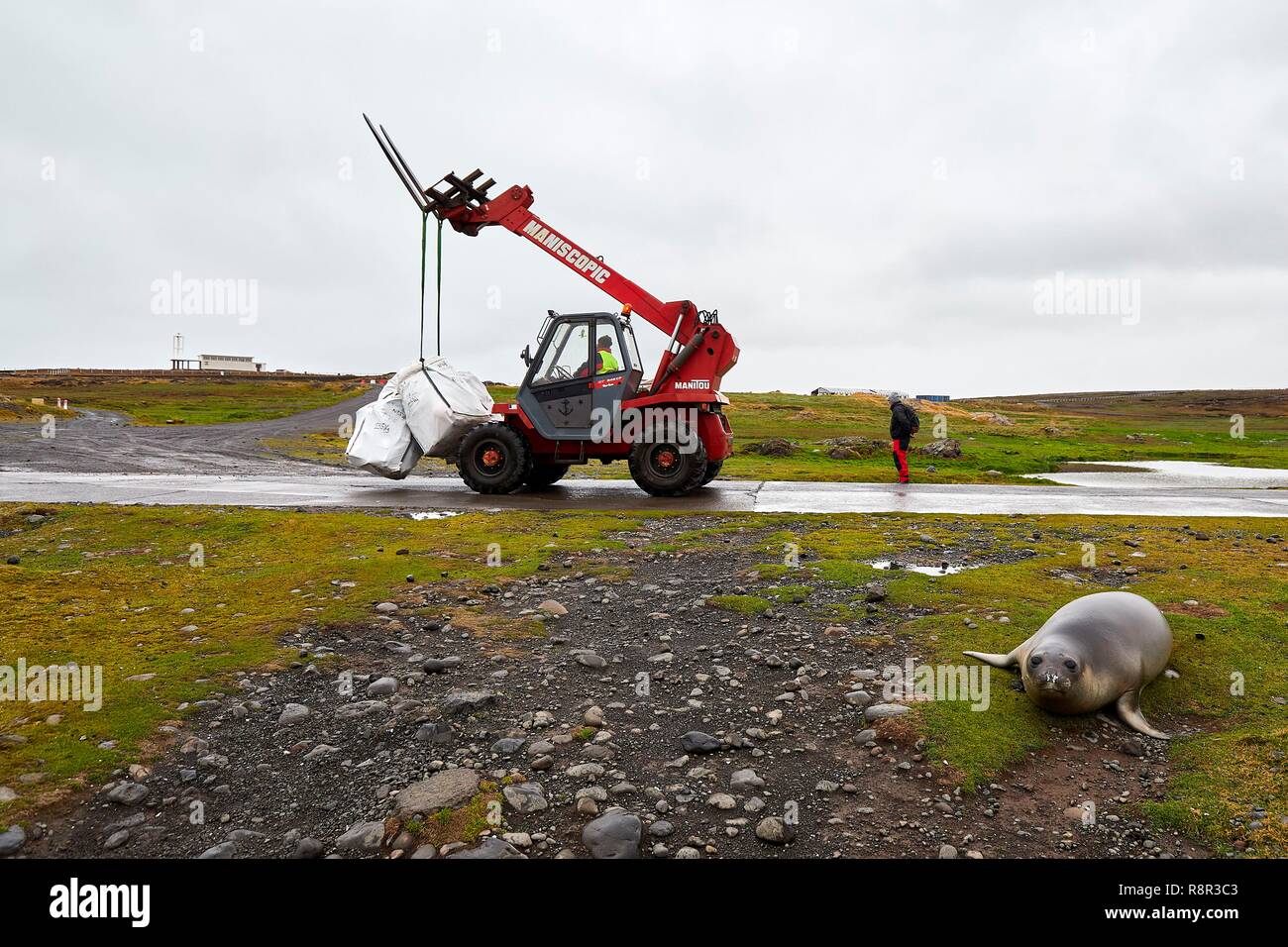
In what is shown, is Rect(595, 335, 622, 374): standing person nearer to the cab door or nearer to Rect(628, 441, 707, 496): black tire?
the cab door

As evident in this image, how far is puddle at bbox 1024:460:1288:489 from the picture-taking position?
2020cm

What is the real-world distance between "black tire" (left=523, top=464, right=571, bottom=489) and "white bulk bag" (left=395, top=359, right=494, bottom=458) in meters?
1.60

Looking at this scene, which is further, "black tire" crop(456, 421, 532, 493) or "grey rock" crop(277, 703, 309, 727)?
"black tire" crop(456, 421, 532, 493)

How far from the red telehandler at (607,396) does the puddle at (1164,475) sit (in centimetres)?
996

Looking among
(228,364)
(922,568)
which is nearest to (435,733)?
(922,568)

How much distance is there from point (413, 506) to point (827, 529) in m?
7.56

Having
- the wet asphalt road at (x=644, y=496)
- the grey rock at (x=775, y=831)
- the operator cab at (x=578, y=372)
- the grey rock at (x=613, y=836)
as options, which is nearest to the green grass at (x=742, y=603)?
the grey rock at (x=775, y=831)

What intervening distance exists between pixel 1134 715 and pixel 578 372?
13086mm

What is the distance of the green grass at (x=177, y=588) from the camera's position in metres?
4.91

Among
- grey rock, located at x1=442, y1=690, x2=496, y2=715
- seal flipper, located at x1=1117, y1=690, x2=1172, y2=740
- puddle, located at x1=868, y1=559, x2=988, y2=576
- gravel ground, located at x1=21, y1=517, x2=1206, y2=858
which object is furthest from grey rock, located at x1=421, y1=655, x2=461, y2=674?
puddle, located at x1=868, y1=559, x2=988, y2=576

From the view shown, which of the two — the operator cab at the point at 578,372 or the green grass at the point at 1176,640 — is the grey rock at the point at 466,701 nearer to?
the green grass at the point at 1176,640
